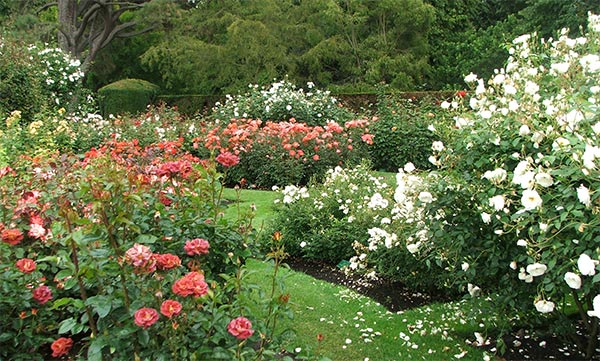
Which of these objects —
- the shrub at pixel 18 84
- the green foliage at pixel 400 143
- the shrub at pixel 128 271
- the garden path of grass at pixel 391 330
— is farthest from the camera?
the shrub at pixel 18 84

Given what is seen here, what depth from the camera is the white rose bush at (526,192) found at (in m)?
2.26

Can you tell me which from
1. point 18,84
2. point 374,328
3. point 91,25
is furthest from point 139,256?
point 91,25

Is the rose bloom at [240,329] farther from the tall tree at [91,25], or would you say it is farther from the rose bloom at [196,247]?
the tall tree at [91,25]

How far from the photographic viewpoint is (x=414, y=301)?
407cm

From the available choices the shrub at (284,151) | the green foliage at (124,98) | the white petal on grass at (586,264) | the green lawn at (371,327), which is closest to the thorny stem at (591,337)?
the green lawn at (371,327)

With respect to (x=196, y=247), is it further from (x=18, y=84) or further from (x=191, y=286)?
(x=18, y=84)

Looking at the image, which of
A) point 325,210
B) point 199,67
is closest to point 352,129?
point 325,210

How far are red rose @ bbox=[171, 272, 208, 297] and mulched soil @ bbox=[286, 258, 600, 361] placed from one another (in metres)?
2.03

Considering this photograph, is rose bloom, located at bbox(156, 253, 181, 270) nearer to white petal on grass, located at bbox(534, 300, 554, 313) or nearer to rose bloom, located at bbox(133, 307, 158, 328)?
rose bloom, located at bbox(133, 307, 158, 328)

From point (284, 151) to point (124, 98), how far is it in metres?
11.8

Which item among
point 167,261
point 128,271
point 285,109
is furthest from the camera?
point 285,109

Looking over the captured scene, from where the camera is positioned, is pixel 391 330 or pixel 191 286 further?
pixel 391 330

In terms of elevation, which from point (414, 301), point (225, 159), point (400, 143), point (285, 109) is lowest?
point (414, 301)

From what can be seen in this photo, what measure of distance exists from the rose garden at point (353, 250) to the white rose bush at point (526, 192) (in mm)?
11
